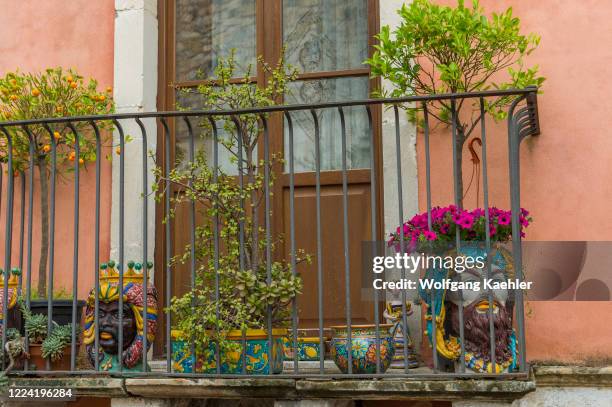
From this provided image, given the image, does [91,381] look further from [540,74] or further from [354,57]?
[540,74]

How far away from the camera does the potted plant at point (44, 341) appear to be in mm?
4516

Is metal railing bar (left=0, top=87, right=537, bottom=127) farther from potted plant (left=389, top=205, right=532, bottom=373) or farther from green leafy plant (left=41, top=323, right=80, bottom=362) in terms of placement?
green leafy plant (left=41, top=323, right=80, bottom=362)

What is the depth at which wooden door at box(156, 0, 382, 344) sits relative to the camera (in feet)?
17.0

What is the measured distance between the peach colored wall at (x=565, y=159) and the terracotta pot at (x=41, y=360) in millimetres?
1974

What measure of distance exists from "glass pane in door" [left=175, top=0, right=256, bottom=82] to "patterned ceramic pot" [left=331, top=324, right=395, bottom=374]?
205 centimetres

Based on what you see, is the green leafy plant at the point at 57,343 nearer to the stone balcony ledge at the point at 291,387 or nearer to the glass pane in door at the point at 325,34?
the stone balcony ledge at the point at 291,387

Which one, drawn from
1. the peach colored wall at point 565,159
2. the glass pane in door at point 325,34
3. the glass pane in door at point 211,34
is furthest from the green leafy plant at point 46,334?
the glass pane in door at point 325,34

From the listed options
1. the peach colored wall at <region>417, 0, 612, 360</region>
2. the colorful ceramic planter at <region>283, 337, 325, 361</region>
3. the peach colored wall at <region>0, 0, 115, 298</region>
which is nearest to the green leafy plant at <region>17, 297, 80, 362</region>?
the peach colored wall at <region>0, 0, 115, 298</region>

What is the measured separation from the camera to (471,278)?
4.16 metres

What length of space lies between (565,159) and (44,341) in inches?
109

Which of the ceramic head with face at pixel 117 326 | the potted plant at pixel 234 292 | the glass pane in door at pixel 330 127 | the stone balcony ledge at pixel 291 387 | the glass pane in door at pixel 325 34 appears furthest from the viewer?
the glass pane in door at pixel 325 34

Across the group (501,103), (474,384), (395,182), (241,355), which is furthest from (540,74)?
(241,355)

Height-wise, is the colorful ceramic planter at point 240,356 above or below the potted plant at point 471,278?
below

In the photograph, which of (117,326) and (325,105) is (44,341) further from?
(325,105)
